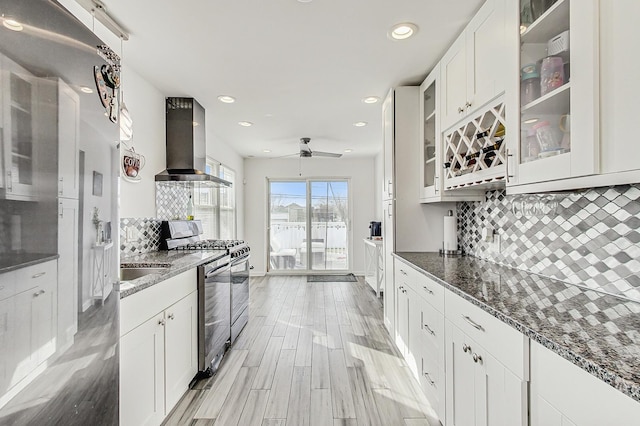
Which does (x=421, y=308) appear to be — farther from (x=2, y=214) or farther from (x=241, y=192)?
(x=241, y=192)

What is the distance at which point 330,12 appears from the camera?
181 centimetres

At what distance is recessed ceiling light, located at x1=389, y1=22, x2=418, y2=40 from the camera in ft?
6.37

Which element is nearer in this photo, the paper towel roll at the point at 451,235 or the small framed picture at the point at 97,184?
the small framed picture at the point at 97,184

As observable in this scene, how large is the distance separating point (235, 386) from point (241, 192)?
442 cm

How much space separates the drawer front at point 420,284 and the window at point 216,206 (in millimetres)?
2338

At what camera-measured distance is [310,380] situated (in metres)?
2.37

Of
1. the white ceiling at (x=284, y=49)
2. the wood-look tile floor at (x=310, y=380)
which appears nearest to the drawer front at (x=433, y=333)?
the wood-look tile floor at (x=310, y=380)

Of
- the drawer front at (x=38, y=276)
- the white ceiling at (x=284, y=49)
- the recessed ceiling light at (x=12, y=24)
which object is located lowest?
the drawer front at (x=38, y=276)

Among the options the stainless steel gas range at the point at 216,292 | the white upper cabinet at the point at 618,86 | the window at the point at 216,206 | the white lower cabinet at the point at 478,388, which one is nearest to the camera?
the white upper cabinet at the point at 618,86

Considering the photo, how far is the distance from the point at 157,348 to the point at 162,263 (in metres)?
0.56

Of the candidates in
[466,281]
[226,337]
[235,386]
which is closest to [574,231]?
[466,281]

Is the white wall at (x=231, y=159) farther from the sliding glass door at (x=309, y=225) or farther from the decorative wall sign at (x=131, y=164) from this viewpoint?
the decorative wall sign at (x=131, y=164)

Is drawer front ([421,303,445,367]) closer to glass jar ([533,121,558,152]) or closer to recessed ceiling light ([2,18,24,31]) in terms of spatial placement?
glass jar ([533,121,558,152])

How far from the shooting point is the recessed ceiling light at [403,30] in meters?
1.94
